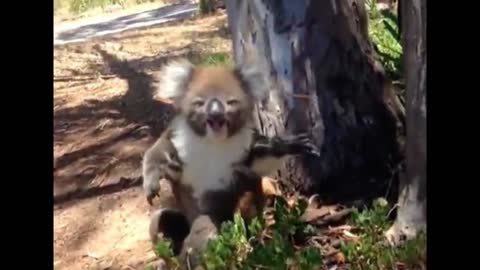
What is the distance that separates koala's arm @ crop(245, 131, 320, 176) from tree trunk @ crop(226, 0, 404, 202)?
1.13ft

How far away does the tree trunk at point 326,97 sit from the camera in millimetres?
3592

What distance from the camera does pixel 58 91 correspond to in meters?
5.29

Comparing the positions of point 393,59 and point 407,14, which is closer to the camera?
point 407,14

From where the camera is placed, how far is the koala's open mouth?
9.78 ft

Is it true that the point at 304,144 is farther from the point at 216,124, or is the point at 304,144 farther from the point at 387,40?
the point at 387,40

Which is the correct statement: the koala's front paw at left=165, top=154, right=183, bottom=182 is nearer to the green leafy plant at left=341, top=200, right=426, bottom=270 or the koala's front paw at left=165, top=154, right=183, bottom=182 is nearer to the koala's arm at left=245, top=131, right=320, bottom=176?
the koala's arm at left=245, top=131, right=320, bottom=176

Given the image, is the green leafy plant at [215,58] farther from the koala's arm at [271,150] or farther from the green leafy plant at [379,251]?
the green leafy plant at [379,251]

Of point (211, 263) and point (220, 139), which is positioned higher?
point (220, 139)

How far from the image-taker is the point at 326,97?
3.60 m

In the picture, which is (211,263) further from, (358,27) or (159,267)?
(358,27)

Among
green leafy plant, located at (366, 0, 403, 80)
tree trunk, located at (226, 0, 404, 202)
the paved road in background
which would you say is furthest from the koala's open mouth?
the paved road in background

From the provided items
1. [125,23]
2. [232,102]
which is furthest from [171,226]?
[125,23]

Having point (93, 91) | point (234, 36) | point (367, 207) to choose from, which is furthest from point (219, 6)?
point (367, 207)

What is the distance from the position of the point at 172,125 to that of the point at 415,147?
78 cm
